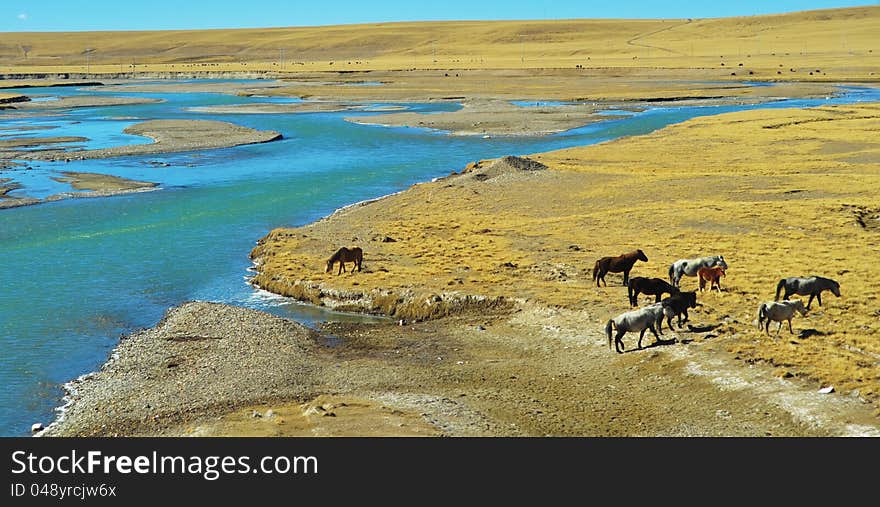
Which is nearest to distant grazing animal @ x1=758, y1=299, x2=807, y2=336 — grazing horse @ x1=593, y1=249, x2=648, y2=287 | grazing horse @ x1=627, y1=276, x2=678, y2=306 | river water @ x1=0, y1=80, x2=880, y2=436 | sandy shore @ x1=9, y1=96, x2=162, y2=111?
grazing horse @ x1=627, y1=276, x2=678, y2=306

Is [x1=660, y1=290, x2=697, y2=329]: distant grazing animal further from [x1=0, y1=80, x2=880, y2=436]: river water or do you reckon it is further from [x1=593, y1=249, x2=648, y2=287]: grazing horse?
[x1=0, y1=80, x2=880, y2=436]: river water

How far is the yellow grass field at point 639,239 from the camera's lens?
19.1 meters

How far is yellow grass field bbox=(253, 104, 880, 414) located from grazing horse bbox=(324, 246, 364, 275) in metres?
0.36

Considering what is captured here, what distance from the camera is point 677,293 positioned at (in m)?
19.3

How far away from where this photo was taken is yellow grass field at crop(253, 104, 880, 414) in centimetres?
1912

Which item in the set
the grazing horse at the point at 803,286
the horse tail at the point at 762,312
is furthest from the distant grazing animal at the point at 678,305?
the grazing horse at the point at 803,286

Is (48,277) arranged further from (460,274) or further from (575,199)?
(575,199)

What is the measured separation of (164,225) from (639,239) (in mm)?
18743

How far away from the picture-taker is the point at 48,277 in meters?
27.0

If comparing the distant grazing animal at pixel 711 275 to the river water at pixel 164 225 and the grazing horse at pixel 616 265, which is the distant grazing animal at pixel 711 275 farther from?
the river water at pixel 164 225

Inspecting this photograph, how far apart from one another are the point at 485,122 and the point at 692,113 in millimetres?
19182

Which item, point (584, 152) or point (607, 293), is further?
point (584, 152)

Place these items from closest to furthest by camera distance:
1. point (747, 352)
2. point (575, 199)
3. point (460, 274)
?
point (747, 352), point (460, 274), point (575, 199)

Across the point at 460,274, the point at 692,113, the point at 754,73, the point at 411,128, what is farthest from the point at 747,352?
the point at 754,73
